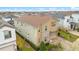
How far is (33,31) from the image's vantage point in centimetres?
115

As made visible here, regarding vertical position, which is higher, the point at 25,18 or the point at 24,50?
the point at 25,18

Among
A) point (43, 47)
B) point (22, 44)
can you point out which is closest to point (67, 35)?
point (43, 47)

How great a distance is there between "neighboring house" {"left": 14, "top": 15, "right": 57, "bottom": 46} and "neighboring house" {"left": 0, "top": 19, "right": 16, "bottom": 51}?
4 cm

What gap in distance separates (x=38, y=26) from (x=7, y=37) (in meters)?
0.20

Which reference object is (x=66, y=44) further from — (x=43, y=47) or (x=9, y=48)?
(x=9, y=48)

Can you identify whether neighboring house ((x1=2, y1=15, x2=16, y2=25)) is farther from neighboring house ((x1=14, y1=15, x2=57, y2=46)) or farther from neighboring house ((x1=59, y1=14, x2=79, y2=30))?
neighboring house ((x1=59, y1=14, x2=79, y2=30))

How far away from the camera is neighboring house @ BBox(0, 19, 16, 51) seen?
3.75 ft

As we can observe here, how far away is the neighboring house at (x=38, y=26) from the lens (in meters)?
A: 1.14

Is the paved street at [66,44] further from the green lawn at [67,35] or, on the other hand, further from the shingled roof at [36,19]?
the shingled roof at [36,19]

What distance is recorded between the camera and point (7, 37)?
3.77 feet

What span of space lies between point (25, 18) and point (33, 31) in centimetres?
9
